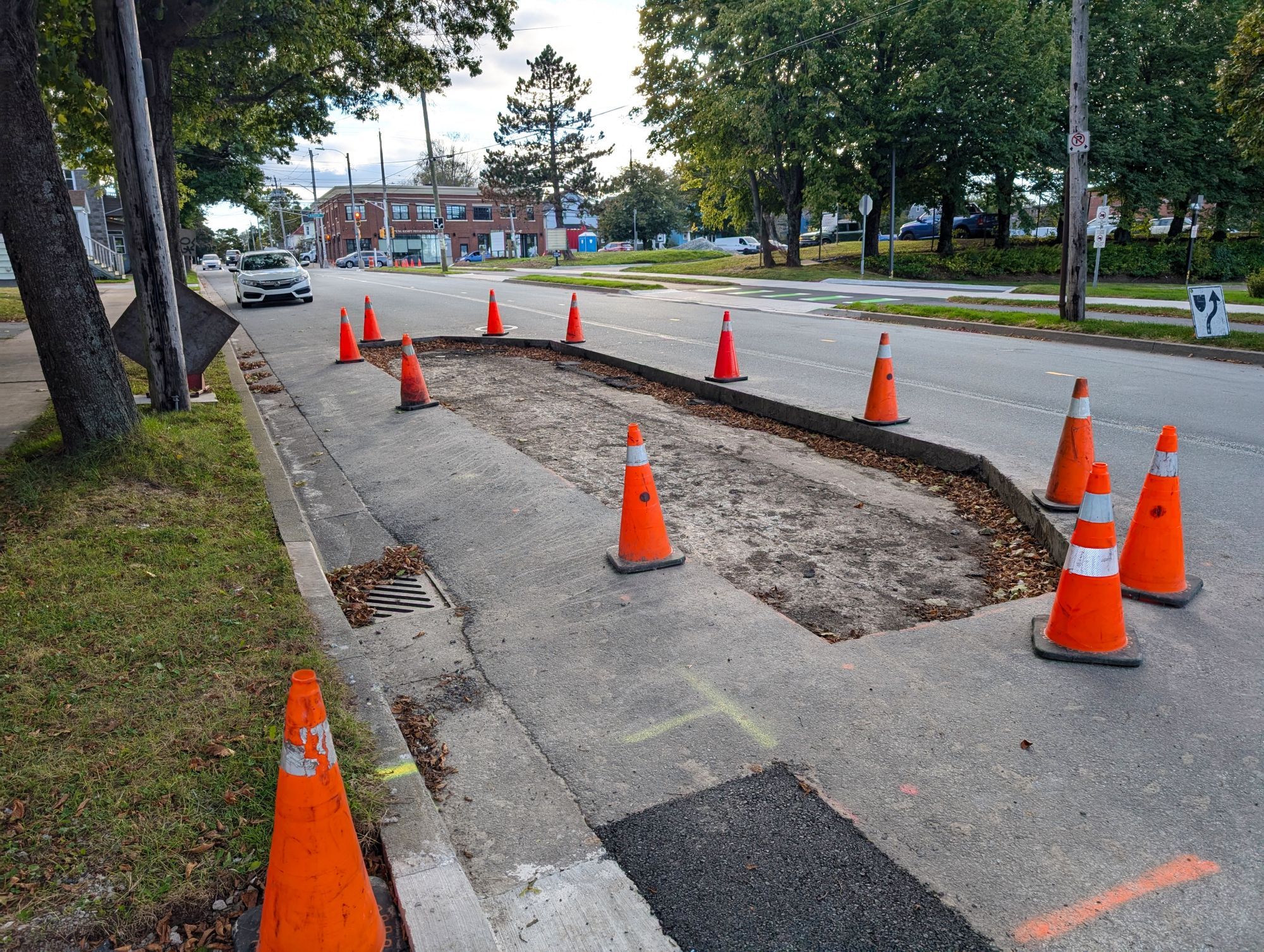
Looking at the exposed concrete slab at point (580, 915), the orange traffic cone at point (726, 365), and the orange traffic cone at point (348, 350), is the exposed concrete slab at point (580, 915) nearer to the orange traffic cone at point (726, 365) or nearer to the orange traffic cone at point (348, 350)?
the orange traffic cone at point (726, 365)

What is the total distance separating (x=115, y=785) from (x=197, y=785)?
0.87 ft

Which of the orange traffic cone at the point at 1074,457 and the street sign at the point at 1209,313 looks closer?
the orange traffic cone at the point at 1074,457

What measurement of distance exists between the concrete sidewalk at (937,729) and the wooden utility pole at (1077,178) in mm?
14070

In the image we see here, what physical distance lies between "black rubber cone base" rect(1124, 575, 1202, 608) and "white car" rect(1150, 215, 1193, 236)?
49.2 m

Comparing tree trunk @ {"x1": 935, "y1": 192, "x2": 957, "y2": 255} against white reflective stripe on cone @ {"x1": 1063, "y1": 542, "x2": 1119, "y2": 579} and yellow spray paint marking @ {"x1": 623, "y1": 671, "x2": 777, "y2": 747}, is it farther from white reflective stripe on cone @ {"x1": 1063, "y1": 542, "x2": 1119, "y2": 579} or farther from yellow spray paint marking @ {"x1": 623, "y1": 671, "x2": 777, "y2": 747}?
yellow spray paint marking @ {"x1": 623, "y1": 671, "x2": 777, "y2": 747}

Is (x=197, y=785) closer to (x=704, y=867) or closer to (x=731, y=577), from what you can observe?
(x=704, y=867)

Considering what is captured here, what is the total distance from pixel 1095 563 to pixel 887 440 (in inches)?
161

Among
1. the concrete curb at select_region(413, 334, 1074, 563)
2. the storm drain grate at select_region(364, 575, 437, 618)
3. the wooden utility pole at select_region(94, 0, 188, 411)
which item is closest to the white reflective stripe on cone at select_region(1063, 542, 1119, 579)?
the concrete curb at select_region(413, 334, 1074, 563)

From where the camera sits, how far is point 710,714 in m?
3.52

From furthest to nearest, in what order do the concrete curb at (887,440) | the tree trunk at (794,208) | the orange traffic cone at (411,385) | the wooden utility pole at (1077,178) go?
the tree trunk at (794,208)
the wooden utility pole at (1077,178)
the orange traffic cone at (411,385)
the concrete curb at (887,440)

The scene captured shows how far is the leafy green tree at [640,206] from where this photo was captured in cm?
7988

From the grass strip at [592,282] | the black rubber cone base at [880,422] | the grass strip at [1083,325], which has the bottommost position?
the black rubber cone base at [880,422]

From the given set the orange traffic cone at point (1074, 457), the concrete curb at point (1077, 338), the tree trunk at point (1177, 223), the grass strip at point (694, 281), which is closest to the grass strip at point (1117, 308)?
the concrete curb at point (1077, 338)

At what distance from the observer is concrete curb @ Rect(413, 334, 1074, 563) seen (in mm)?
5543
